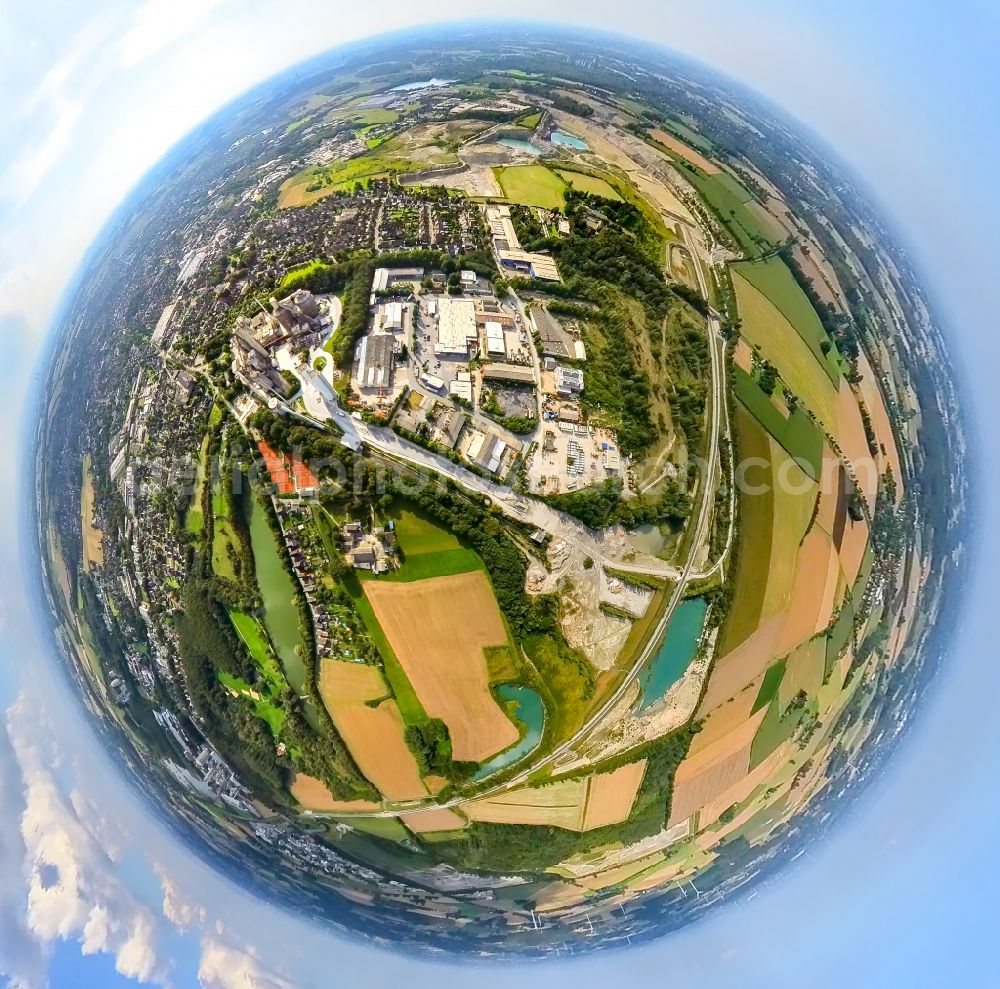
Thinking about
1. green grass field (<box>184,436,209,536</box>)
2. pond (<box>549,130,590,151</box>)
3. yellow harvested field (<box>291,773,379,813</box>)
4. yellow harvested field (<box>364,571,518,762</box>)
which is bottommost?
yellow harvested field (<box>291,773,379,813</box>)

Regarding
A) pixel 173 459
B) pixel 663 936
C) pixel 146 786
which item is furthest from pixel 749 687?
pixel 146 786

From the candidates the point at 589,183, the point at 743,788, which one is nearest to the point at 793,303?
the point at 589,183

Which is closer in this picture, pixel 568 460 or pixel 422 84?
pixel 568 460

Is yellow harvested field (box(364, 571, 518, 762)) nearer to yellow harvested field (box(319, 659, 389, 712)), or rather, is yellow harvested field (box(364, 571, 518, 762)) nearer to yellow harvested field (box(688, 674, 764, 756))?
yellow harvested field (box(319, 659, 389, 712))

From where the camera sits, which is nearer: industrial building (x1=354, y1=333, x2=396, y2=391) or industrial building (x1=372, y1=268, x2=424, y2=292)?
industrial building (x1=354, y1=333, x2=396, y2=391)

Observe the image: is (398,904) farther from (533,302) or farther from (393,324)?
(533,302)

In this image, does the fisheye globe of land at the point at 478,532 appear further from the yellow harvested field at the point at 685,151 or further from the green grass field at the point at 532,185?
the yellow harvested field at the point at 685,151

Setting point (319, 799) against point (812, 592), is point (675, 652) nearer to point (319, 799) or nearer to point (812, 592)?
point (812, 592)

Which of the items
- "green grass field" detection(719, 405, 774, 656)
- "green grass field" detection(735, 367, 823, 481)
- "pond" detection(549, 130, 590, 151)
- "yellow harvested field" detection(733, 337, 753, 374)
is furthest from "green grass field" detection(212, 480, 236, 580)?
"pond" detection(549, 130, 590, 151)
